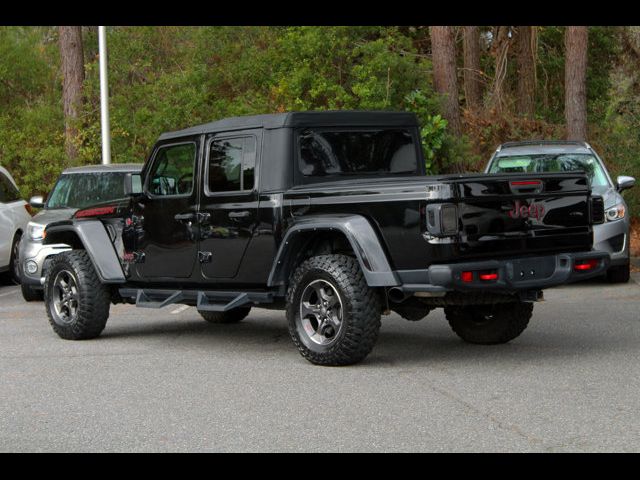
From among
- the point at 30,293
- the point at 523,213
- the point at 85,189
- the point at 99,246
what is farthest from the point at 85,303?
the point at 85,189

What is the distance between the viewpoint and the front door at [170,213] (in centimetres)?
1051

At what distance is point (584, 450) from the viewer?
6145 mm

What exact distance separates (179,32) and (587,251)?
25029 millimetres

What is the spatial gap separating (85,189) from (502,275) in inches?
349

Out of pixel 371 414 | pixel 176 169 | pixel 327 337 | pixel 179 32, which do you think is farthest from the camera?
pixel 179 32

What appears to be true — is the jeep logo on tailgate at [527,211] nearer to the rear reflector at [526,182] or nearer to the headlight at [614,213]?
the rear reflector at [526,182]

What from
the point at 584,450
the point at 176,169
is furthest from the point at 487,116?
the point at 584,450

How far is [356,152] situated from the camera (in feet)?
33.5

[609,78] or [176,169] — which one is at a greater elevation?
[609,78]

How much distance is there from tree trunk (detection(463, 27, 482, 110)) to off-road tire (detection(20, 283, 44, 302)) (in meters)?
17.1

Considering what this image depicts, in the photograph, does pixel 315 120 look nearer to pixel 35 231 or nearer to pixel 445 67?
pixel 35 231

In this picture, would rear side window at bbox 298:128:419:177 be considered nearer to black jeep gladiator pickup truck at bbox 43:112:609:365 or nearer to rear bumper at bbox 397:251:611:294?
black jeep gladiator pickup truck at bbox 43:112:609:365

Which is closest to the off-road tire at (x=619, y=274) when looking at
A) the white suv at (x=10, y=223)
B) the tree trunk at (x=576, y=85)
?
the white suv at (x=10, y=223)

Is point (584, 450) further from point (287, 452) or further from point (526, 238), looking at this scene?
point (526, 238)
